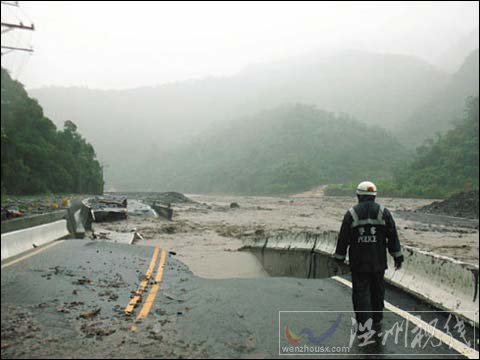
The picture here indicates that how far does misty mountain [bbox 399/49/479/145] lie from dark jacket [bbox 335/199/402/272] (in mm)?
155109

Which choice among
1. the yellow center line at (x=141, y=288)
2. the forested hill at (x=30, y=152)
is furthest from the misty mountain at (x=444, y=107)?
the yellow center line at (x=141, y=288)

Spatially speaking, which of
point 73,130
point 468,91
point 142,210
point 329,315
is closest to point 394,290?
point 329,315

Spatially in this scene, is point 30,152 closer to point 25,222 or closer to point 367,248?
point 25,222

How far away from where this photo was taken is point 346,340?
4863mm

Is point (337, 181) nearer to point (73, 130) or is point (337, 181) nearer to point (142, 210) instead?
point (73, 130)

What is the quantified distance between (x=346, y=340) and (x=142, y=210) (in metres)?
28.0

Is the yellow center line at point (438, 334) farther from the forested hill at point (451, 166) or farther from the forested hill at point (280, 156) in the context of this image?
the forested hill at point (280, 156)

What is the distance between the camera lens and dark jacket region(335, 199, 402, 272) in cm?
509

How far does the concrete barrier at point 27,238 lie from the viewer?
13.4ft

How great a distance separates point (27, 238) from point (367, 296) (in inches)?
159

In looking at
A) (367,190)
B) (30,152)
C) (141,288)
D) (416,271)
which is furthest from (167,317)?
(30,152)

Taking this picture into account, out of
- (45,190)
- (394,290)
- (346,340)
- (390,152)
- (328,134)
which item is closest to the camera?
(346,340)

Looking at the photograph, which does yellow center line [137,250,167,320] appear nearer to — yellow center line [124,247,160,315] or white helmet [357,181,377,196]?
yellow center line [124,247,160,315]

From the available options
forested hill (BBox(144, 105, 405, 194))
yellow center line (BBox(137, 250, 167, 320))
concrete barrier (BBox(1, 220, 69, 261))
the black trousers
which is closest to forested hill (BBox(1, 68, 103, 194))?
concrete barrier (BBox(1, 220, 69, 261))
